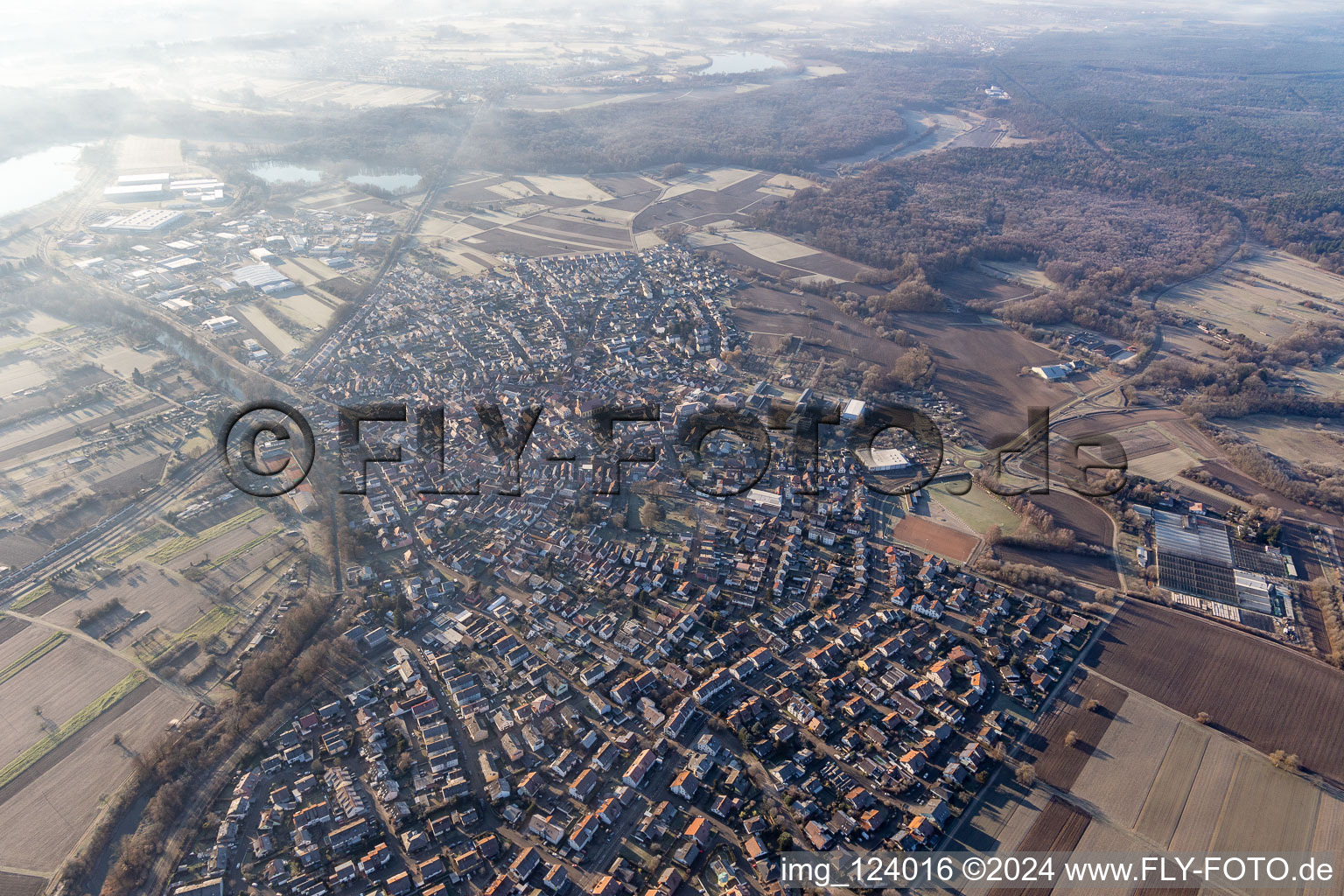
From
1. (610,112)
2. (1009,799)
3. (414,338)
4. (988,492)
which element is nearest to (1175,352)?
(988,492)

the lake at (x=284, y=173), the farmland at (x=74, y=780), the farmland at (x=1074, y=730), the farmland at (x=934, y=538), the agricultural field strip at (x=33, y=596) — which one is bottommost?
the farmland at (x=1074, y=730)

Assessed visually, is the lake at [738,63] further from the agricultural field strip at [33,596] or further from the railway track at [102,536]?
the agricultural field strip at [33,596]

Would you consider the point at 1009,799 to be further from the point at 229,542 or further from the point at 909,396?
the point at 229,542

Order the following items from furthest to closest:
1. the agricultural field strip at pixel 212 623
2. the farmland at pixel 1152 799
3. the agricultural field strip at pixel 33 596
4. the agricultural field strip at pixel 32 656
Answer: the agricultural field strip at pixel 33 596 → the agricultural field strip at pixel 212 623 → the agricultural field strip at pixel 32 656 → the farmland at pixel 1152 799

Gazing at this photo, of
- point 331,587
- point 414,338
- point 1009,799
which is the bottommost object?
point 1009,799

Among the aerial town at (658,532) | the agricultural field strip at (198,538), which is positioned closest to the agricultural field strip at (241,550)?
the aerial town at (658,532)

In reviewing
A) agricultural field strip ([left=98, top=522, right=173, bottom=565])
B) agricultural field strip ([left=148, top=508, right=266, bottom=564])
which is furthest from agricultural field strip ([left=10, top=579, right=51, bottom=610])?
agricultural field strip ([left=148, top=508, right=266, bottom=564])

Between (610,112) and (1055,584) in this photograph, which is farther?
(610,112)
